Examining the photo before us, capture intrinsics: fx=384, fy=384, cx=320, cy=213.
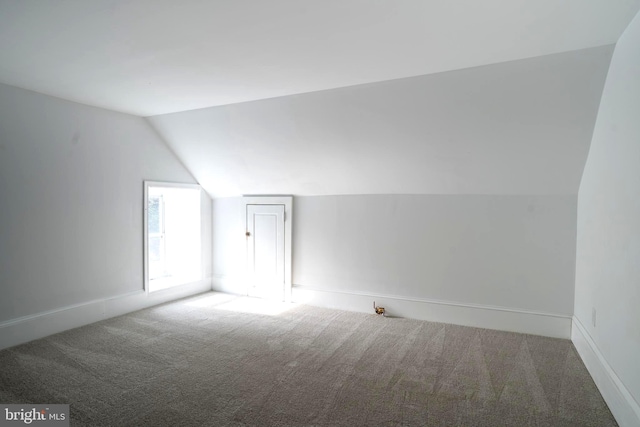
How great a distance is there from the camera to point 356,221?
16.0 ft

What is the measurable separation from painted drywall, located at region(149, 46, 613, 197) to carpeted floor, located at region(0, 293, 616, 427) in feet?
5.51

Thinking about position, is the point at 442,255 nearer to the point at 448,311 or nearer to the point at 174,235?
the point at 448,311

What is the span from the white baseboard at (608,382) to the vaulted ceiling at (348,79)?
1471 millimetres

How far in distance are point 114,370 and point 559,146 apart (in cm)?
429

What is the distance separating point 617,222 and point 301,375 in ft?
8.23

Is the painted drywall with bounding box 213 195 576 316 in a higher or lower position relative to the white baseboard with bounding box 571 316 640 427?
higher

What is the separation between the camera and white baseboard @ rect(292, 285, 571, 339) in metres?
3.94

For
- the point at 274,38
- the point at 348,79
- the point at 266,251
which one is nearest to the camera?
the point at 274,38

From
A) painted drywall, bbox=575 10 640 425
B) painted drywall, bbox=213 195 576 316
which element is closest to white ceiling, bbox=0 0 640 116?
painted drywall, bbox=575 10 640 425

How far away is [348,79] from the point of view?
3.36m

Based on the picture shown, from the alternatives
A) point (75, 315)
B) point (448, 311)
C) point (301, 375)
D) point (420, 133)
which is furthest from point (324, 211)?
point (75, 315)

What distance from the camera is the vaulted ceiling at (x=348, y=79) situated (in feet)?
7.38

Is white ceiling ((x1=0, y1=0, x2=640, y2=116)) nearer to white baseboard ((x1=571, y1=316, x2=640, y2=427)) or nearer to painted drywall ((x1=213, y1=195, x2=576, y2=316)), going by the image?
painted drywall ((x1=213, y1=195, x2=576, y2=316))

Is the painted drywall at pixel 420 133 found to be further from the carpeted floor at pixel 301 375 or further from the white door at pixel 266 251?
the carpeted floor at pixel 301 375
